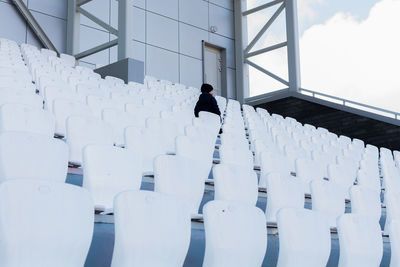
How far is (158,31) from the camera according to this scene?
12234mm

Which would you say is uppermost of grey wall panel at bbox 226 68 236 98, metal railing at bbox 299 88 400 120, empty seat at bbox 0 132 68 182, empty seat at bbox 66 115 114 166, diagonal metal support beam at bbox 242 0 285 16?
diagonal metal support beam at bbox 242 0 285 16

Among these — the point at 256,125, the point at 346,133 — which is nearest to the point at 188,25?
the point at 346,133

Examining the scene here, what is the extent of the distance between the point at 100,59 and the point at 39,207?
9.51 metres

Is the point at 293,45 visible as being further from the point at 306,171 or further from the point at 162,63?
the point at 306,171

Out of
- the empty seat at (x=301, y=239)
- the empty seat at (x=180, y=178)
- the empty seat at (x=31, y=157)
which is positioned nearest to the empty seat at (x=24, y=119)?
the empty seat at (x=31, y=157)

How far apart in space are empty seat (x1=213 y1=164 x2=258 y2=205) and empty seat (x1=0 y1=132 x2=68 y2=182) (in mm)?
820

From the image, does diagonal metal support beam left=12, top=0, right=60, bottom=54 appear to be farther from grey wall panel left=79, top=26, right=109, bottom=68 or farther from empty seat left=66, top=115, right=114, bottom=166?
empty seat left=66, top=115, right=114, bottom=166

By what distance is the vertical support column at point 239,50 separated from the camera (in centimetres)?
1328

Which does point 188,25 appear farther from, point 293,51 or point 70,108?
point 70,108

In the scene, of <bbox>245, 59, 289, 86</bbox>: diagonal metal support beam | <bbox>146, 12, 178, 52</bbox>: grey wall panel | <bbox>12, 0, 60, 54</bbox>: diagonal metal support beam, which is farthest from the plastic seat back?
<bbox>245, 59, 289, 86</bbox>: diagonal metal support beam

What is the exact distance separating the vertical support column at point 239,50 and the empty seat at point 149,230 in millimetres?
11199

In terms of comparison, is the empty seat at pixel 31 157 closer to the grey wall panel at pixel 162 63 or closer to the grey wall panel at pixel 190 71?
the grey wall panel at pixel 162 63

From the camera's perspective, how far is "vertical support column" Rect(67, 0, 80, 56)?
1066cm

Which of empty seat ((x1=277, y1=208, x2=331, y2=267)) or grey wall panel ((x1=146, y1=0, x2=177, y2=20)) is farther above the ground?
grey wall panel ((x1=146, y1=0, x2=177, y2=20))
